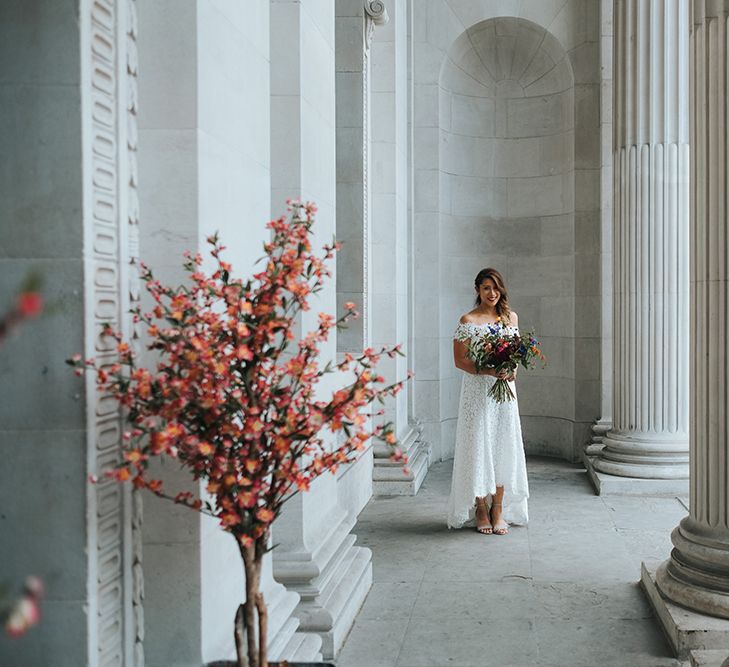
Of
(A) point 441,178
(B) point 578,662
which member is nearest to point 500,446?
(B) point 578,662

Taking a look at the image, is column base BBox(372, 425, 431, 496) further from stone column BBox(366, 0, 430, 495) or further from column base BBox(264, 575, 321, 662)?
column base BBox(264, 575, 321, 662)

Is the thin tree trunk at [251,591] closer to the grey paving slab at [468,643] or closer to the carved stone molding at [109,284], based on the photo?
the carved stone molding at [109,284]

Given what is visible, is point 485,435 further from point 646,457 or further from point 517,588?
point 646,457

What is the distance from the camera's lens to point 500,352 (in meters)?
8.06

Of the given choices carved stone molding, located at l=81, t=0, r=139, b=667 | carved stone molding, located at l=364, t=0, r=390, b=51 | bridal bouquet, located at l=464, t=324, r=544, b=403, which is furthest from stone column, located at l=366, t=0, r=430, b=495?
carved stone molding, located at l=81, t=0, r=139, b=667

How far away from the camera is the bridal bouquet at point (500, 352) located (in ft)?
26.4

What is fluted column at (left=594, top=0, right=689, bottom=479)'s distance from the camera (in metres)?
10.4

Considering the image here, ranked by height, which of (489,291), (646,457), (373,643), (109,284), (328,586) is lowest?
(373,643)

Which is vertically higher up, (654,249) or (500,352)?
(654,249)

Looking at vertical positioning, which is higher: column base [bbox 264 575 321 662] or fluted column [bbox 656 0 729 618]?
fluted column [bbox 656 0 729 618]

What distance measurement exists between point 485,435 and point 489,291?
1352 mm

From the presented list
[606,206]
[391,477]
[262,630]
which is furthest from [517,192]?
[262,630]

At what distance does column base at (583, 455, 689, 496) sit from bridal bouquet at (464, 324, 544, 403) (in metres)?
2.72

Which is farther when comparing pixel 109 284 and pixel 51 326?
pixel 109 284
